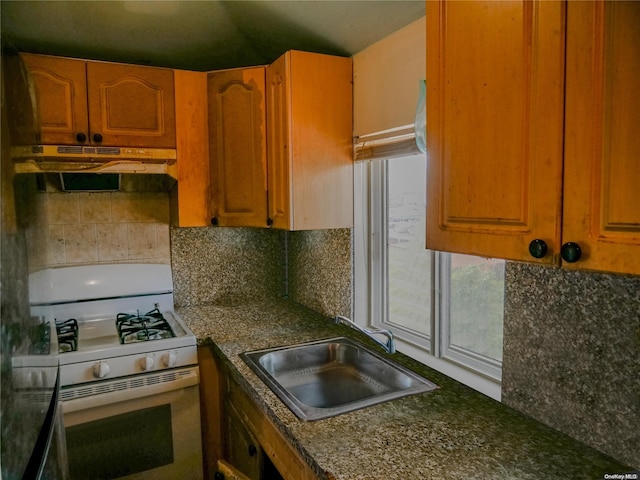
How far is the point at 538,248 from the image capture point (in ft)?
2.41

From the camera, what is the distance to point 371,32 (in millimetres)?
1677

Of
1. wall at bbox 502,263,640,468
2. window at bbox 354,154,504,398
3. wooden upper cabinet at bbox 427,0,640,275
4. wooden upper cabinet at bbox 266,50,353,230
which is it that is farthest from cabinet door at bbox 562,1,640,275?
wooden upper cabinet at bbox 266,50,353,230

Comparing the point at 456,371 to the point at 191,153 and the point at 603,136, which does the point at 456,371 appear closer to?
the point at 603,136

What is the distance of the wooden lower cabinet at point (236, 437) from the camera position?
1.19 m

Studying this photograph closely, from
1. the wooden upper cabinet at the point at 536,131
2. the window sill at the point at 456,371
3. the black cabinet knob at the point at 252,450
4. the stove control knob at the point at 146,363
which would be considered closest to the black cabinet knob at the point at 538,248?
the wooden upper cabinet at the point at 536,131

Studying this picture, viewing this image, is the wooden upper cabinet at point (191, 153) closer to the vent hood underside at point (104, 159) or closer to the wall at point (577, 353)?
the vent hood underside at point (104, 159)

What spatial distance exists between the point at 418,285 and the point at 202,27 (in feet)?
4.59

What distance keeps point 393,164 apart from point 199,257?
1209mm

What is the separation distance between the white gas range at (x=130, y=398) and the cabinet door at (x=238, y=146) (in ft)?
→ 1.96

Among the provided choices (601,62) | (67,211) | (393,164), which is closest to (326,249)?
(393,164)

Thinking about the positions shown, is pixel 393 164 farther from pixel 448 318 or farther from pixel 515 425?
pixel 515 425

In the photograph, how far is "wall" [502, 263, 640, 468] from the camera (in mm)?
916

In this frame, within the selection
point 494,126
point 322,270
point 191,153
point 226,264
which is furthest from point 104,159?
point 494,126

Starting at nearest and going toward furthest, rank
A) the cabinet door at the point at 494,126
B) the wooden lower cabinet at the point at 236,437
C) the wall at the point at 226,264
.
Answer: the cabinet door at the point at 494,126 → the wooden lower cabinet at the point at 236,437 → the wall at the point at 226,264
